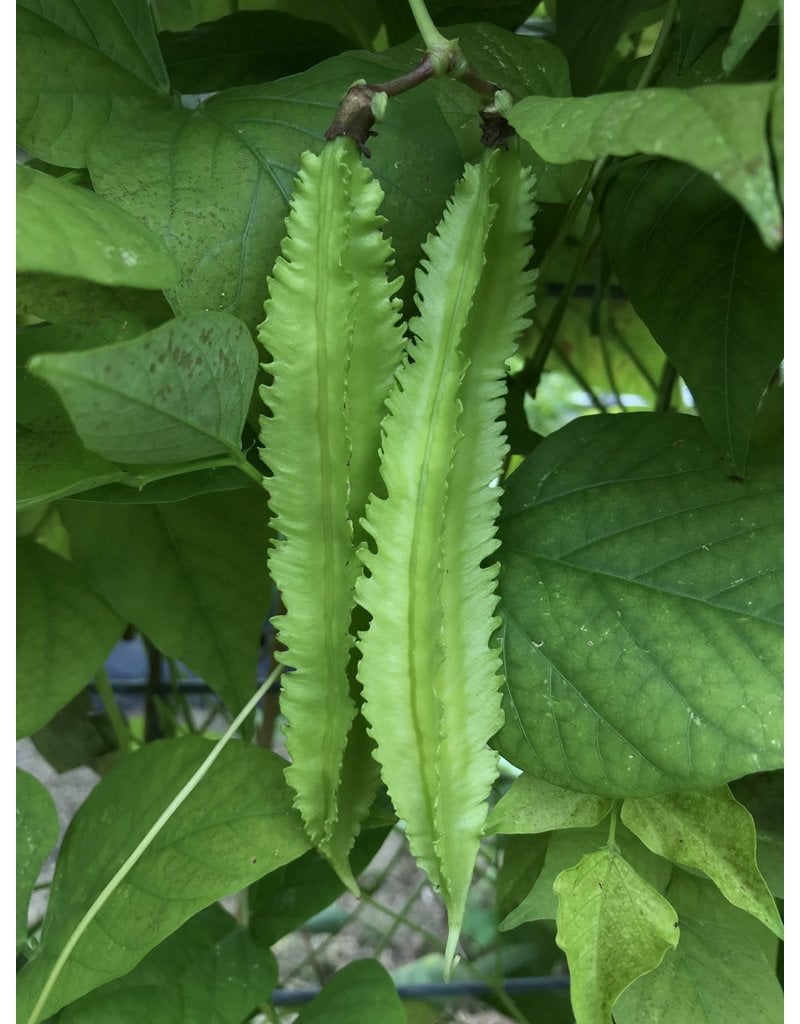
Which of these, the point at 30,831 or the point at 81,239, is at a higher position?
the point at 81,239

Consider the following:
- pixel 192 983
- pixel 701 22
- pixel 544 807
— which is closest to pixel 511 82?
pixel 701 22

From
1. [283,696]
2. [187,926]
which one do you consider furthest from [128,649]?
[283,696]

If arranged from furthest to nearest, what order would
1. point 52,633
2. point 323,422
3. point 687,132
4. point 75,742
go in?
point 75,742
point 52,633
point 323,422
point 687,132

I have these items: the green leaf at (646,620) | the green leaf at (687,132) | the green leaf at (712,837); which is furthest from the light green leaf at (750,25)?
the green leaf at (712,837)

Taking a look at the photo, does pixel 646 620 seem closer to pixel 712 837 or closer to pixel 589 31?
pixel 712 837

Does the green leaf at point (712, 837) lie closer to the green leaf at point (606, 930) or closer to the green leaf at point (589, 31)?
the green leaf at point (606, 930)

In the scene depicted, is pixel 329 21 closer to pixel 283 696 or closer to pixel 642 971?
pixel 283 696
